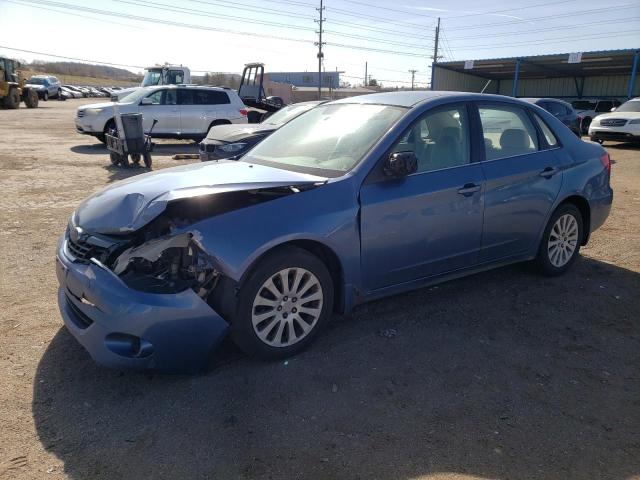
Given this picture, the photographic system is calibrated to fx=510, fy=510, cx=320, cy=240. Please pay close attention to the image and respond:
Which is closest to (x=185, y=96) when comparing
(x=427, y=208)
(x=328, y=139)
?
(x=328, y=139)

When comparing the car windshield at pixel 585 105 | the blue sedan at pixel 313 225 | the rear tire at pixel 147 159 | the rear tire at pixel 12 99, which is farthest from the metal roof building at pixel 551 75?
the blue sedan at pixel 313 225

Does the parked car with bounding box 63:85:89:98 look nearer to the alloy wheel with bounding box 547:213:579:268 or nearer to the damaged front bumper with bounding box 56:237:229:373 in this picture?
the alloy wheel with bounding box 547:213:579:268

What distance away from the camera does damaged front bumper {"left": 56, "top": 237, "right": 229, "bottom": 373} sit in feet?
9.25

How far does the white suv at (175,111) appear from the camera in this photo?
47.6 ft

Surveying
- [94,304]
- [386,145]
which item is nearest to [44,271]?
[94,304]

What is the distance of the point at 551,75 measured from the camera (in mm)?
38312

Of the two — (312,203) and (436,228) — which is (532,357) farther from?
(312,203)

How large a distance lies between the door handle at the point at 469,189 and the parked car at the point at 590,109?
2288cm

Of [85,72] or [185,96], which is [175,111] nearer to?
[185,96]

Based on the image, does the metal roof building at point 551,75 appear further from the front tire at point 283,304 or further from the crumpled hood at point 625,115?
the front tire at point 283,304

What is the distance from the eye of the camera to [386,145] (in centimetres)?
366

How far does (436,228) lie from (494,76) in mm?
40915

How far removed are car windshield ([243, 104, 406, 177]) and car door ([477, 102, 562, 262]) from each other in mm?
970

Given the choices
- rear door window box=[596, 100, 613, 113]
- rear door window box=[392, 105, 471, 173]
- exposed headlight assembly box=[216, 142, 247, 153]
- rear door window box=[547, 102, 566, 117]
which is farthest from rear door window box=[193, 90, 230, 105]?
rear door window box=[596, 100, 613, 113]
